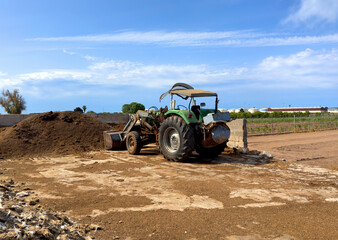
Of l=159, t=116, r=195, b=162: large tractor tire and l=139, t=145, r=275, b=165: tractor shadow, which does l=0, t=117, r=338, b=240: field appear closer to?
l=139, t=145, r=275, b=165: tractor shadow

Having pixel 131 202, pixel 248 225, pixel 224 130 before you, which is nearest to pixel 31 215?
pixel 131 202

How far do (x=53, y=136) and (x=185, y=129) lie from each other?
6746 mm

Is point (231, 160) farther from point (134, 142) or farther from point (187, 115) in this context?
point (134, 142)

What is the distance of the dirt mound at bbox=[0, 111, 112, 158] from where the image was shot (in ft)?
37.9

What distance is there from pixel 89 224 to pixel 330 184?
16.9ft

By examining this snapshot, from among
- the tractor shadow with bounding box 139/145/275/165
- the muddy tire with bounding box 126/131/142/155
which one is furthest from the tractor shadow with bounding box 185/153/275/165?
the muddy tire with bounding box 126/131/142/155

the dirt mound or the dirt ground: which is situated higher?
the dirt mound

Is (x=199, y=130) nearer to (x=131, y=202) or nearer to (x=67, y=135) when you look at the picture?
(x=131, y=202)

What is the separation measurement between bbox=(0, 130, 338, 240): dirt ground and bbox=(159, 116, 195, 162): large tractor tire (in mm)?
312

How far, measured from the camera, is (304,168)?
8227mm

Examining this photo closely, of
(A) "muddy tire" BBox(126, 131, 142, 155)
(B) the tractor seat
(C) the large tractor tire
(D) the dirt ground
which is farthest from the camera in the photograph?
(A) "muddy tire" BBox(126, 131, 142, 155)

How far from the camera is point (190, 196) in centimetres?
543

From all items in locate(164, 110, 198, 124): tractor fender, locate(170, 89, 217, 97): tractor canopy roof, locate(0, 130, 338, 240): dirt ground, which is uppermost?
locate(170, 89, 217, 97): tractor canopy roof

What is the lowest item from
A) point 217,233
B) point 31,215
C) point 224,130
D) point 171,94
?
point 217,233
